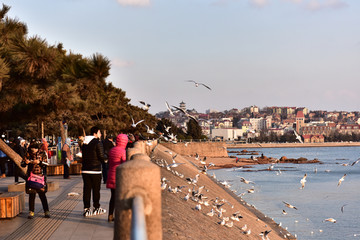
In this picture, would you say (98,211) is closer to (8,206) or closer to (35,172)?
(35,172)

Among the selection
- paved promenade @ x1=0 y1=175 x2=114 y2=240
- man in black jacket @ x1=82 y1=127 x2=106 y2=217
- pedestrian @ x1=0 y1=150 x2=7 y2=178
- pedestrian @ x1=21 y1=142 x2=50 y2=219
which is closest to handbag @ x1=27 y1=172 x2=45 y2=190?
pedestrian @ x1=21 y1=142 x2=50 y2=219

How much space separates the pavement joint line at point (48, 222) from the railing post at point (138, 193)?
5266 millimetres

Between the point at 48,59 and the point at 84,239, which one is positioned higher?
the point at 48,59

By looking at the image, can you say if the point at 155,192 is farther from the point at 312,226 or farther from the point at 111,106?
the point at 111,106

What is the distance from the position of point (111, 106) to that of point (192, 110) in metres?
28.3

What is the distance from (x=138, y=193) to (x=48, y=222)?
22.5 feet

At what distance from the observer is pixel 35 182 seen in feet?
33.6

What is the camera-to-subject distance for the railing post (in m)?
3.92

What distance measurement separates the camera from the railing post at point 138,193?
154 inches

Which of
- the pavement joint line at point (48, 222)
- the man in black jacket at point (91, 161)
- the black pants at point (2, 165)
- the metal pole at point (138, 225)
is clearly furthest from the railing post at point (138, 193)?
the black pants at point (2, 165)

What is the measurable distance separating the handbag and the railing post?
21.4 feet

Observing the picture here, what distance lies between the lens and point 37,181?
10.3 m

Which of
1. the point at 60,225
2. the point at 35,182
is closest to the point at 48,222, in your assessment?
the point at 60,225

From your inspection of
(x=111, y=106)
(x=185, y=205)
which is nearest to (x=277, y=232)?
(x=185, y=205)
